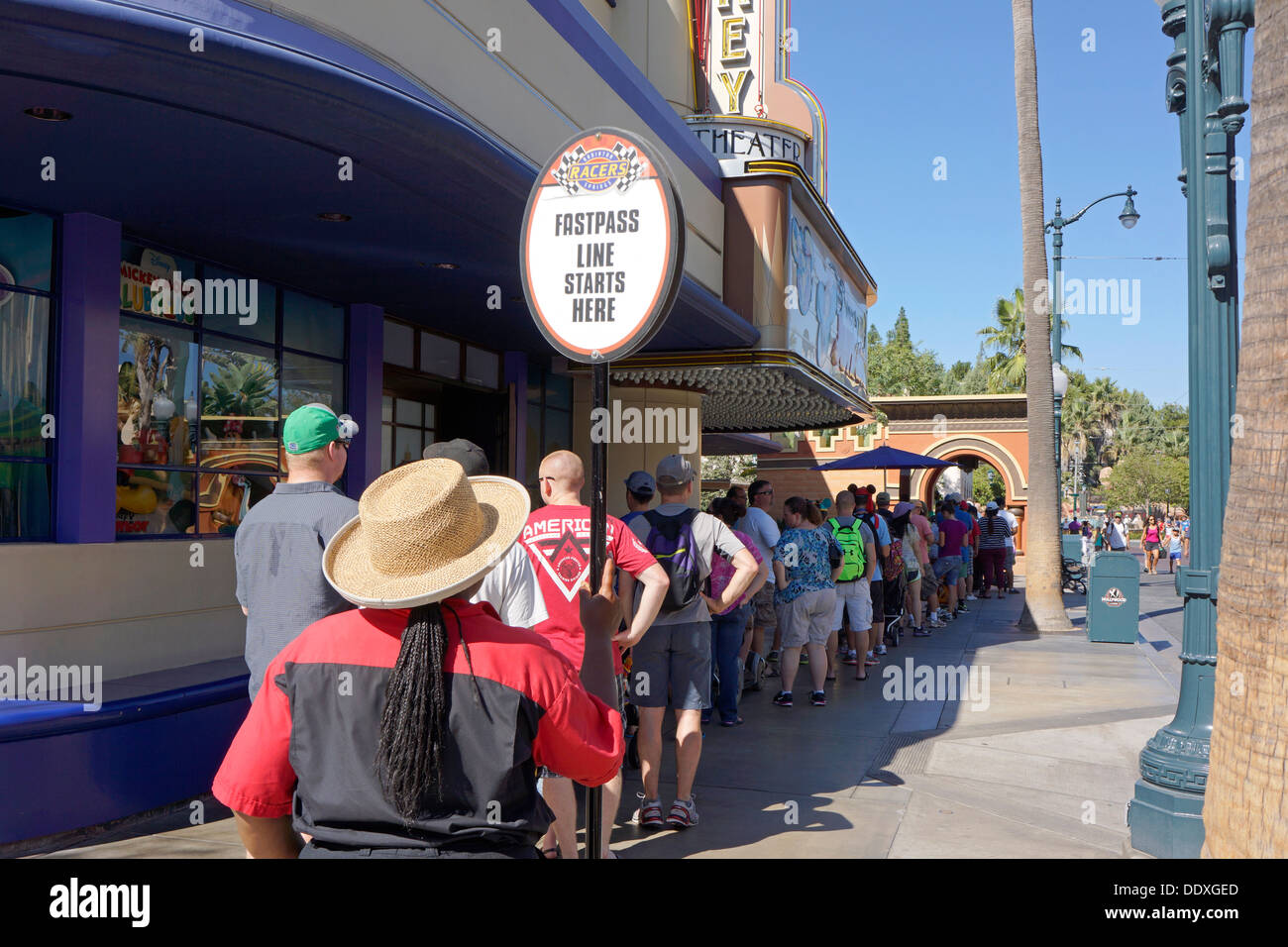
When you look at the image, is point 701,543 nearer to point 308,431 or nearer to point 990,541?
point 308,431

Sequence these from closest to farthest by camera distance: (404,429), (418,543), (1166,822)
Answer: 1. (418,543)
2. (1166,822)
3. (404,429)

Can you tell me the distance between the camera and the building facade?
4445mm

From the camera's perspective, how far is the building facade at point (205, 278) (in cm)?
444

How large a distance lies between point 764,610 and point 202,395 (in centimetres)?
527

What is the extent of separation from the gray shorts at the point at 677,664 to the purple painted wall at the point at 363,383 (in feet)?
14.0

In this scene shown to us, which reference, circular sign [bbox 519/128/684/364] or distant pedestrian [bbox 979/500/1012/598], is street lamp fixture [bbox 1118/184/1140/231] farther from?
circular sign [bbox 519/128/684/364]

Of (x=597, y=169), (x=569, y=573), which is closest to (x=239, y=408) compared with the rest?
(x=569, y=573)

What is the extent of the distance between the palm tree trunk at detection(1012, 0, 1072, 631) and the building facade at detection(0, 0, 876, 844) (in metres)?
7.33

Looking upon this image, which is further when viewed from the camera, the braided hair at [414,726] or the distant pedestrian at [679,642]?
the distant pedestrian at [679,642]

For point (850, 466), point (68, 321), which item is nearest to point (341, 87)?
point (68, 321)

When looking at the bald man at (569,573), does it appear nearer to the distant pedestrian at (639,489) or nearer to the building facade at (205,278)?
the distant pedestrian at (639,489)

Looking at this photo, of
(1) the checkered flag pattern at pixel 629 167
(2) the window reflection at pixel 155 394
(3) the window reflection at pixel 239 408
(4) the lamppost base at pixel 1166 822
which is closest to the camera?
(1) the checkered flag pattern at pixel 629 167

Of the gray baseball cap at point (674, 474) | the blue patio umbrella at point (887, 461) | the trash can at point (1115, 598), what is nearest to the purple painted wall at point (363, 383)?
the gray baseball cap at point (674, 474)

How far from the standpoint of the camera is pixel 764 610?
9.77 metres
